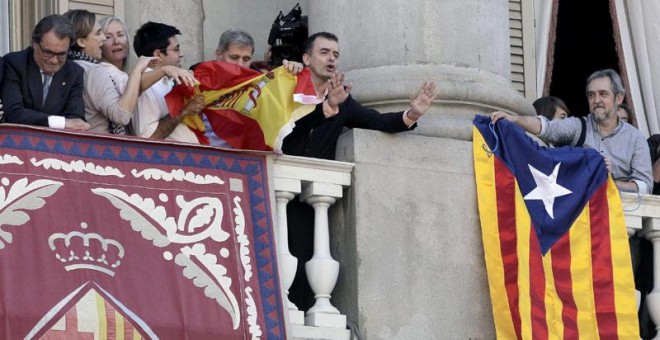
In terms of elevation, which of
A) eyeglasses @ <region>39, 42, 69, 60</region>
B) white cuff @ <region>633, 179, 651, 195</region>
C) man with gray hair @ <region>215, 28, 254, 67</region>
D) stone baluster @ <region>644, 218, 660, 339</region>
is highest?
man with gray hair @ <region>215, 28, 254, 67</region>

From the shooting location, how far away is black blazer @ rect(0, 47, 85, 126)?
10383 millimetres

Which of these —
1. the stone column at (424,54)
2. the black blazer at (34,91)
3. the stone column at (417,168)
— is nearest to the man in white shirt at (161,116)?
the black blazer at (34,91)

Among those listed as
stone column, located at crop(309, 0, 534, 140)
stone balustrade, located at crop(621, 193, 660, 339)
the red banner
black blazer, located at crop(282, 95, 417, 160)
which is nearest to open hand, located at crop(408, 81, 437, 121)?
black blazer, located at crop(282, 95, 417, 160)

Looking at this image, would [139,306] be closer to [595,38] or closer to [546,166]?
[546,166]

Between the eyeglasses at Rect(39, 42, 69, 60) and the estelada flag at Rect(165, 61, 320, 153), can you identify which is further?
the estelada flag at Rect(165, 61, 320, 153)

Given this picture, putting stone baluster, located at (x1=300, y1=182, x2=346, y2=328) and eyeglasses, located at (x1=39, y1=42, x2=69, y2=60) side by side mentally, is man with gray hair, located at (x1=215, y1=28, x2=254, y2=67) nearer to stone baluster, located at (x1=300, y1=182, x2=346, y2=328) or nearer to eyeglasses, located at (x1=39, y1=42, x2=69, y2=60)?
stone baluster, located at (x1=300, y1=182, x2=346, y2=328)

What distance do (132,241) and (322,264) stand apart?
3.77 feet

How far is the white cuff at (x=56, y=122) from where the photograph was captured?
10.3m

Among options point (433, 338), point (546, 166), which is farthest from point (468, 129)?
point (433, 338)

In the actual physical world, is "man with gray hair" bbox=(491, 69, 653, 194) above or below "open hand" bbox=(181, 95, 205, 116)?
below

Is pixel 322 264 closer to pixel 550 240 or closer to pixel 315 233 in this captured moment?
pixel 315 233

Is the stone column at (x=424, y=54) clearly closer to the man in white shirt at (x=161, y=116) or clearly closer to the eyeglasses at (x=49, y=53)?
the man in white shirt at (x=161, y=116)

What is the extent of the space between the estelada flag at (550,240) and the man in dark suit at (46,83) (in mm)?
2395

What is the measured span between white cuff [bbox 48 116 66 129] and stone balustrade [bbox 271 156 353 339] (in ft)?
3.83
